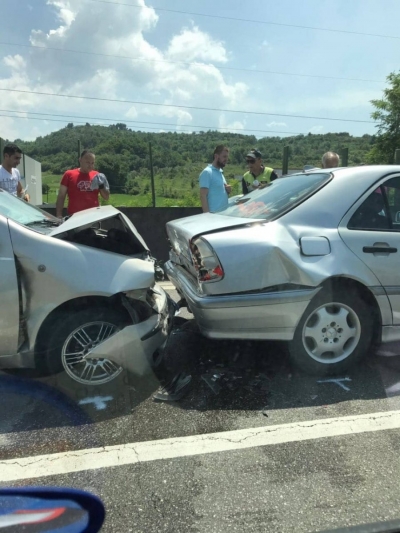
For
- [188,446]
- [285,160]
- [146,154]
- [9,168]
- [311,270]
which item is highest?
[146,154]

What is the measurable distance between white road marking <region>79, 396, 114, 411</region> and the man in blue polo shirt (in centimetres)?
339

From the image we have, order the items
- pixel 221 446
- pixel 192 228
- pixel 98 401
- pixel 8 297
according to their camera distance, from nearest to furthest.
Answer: pixel 221 446, pixel 8 297, pixel 98 401, pixel 192 228

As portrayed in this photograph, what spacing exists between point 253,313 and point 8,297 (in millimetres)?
1684

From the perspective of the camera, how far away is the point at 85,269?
10.7 feet

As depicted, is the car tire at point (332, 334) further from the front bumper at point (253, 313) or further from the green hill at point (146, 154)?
the green hill at point (146, 154)

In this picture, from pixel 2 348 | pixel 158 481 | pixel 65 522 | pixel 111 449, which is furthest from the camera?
pixel 2 348

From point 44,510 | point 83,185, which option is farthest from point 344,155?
point 44,510

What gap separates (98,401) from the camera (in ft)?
10.8

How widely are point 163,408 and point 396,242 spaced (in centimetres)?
218

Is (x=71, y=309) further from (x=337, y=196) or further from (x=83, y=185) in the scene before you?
(x=83, y=185)

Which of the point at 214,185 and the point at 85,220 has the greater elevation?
the point at 214,185

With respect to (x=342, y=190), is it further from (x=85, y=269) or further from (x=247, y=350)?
(x=85, y=269)

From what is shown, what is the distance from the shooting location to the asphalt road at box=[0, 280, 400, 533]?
7.23ft

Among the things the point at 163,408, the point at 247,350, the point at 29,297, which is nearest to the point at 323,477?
the point at 163,408
